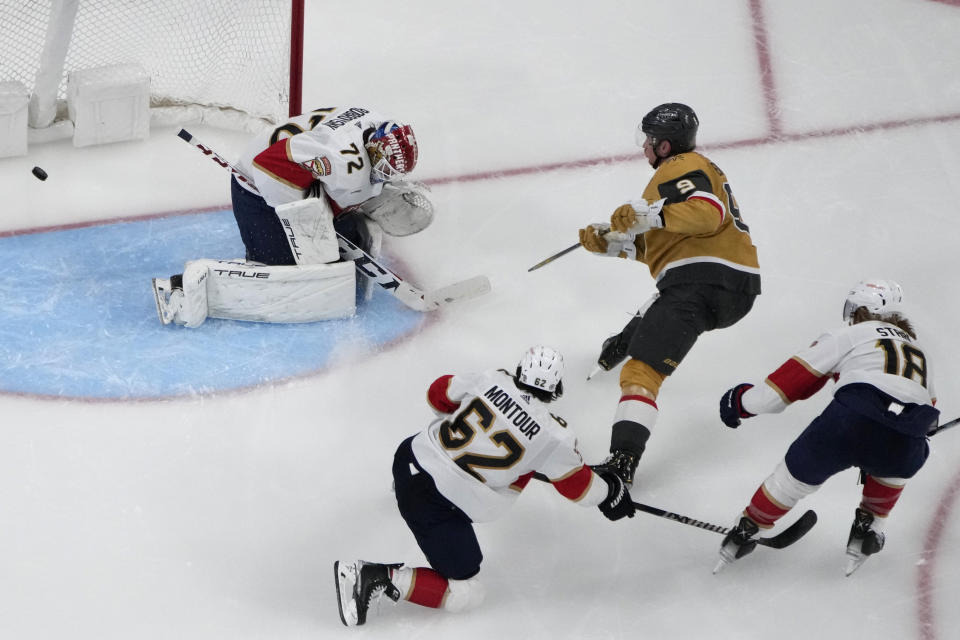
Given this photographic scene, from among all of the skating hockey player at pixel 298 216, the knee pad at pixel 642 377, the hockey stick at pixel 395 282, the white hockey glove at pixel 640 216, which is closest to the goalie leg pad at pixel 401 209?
the skating hockey player at pixel 298 216

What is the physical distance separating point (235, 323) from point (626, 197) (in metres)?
1.45

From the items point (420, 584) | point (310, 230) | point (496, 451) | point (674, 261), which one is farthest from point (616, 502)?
point (310, 230)

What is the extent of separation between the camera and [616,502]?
10.5 ft

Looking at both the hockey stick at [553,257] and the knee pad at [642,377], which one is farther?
the hockey stick at [553,257]

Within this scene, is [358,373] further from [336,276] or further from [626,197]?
[626,197]

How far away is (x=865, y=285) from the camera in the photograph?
11.1ft

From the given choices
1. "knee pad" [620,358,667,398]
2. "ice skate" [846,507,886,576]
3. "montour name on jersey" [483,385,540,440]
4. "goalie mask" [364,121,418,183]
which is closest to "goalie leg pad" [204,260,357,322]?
"goalie mask" [364,121,418,183]

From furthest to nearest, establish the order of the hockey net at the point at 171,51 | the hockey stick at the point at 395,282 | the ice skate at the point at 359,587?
1. the hockey net at the point at 171,51
2. the hockey stick at the point at 395,282
3. the ice skate at the point at 359,587

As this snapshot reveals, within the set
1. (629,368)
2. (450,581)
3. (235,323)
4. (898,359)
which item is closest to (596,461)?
(629,368)

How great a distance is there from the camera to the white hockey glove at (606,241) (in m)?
3.80

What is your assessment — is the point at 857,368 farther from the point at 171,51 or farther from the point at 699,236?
the point at 171,51

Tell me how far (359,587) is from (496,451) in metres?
0.47

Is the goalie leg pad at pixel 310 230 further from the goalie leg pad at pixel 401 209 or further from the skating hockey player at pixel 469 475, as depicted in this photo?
the skating hockey player at pixel 469 475

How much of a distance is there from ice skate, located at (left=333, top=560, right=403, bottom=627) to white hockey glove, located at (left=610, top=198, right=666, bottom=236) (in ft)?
3.65
